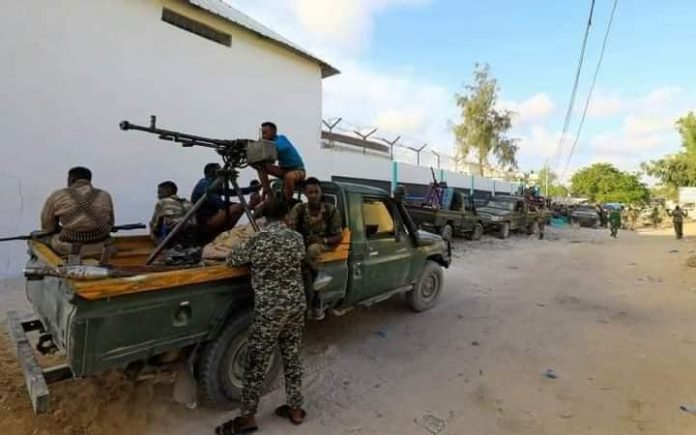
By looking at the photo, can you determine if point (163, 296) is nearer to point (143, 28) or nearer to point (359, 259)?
point (359, 259)

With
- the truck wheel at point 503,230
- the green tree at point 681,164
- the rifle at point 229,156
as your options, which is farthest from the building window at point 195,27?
the green tree at point 681,164

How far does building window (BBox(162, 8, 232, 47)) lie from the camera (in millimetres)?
9258

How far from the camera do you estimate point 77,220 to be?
3.59 m

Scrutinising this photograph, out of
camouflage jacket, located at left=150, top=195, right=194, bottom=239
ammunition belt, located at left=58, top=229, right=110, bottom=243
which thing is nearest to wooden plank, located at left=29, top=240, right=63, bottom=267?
ammunition belt, located at left=58, top=229, right=110, bottom=243

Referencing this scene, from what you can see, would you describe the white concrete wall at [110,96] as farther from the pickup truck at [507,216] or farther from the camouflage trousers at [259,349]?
the pickup truck at [507,216]

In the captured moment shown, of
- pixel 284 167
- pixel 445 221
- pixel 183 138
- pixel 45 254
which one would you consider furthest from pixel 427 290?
pixel 445 221

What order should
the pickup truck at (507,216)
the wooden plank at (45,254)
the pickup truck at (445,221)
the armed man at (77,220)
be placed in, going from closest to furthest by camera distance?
the wooden plank at (45,254) → the armed man at (77,220) → the pickup truck at (445,221) → the pickup truck at (507,216)

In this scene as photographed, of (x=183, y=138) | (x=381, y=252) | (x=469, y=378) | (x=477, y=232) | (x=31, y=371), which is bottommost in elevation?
(x=469, y=378)

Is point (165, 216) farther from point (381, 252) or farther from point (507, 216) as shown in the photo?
point (507, 216)

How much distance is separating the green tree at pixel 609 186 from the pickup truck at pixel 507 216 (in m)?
34.6

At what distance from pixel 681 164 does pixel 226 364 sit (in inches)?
1911

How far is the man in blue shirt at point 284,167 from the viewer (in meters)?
4.44

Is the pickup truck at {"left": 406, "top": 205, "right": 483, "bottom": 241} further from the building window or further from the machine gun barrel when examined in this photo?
the machine gun barrel

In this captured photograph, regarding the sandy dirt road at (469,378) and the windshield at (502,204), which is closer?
the sandy dirt road at (469,378)
